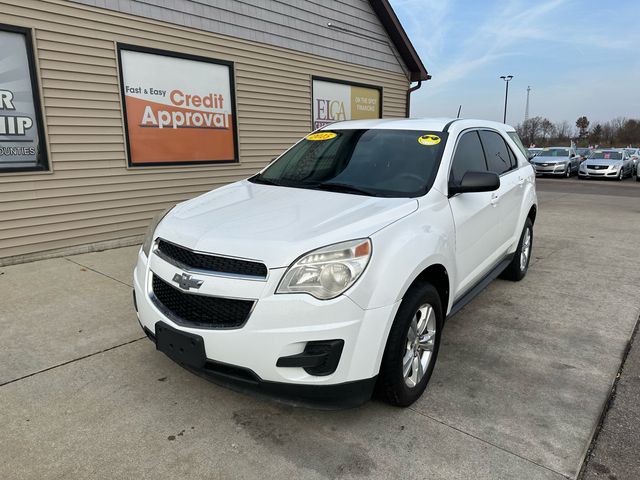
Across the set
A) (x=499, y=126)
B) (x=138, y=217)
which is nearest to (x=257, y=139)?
(x=138, y=217)

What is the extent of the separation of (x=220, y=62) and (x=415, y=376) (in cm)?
639

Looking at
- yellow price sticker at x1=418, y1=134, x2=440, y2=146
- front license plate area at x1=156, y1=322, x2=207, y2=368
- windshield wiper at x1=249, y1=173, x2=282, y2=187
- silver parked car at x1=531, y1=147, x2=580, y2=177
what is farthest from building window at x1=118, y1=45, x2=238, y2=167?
silver parked car at x1=531, y1=147, x2=580, y2=177

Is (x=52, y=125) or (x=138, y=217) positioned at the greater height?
(x=52, y=125)

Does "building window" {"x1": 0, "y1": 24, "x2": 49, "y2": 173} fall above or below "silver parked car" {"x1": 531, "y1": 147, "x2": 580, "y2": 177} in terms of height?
above

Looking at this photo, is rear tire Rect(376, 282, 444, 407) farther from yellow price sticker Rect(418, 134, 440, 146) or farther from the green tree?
the green tree

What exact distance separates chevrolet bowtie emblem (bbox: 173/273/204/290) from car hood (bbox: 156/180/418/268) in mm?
158

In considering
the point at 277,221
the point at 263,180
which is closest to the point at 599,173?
the point at 263,180

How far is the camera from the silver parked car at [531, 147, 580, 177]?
22.7m

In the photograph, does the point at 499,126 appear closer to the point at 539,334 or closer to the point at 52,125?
the point at 539,334

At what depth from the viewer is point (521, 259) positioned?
517 cm

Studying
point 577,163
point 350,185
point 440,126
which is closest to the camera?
point 350,185

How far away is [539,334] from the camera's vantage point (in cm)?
386

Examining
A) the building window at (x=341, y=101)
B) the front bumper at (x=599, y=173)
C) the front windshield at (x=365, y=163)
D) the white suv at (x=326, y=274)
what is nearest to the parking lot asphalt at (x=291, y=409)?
the white suv at (x=326, y=274)

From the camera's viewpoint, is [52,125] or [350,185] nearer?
[350,185]
